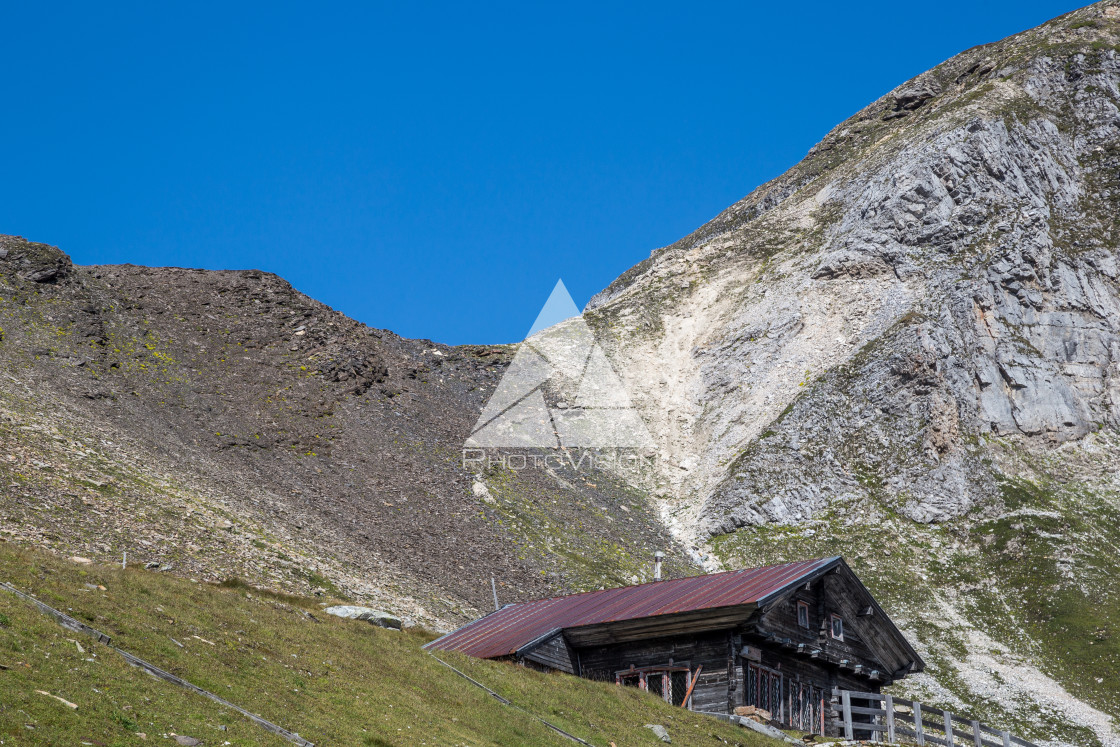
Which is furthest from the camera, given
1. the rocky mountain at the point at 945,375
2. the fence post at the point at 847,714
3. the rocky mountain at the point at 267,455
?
the rocky mountain at the point at 945,375

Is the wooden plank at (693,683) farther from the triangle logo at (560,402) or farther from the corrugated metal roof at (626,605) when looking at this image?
the triangle logo at (560,402)

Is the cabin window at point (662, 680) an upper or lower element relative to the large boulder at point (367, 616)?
lower

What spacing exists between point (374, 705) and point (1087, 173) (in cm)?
11330

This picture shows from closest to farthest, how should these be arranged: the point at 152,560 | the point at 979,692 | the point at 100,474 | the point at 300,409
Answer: the point at 152,560 < the point at 100,474 < the point at 979,692 < the point at 300,409

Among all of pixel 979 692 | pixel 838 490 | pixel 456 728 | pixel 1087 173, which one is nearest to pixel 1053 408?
pixel 838 490

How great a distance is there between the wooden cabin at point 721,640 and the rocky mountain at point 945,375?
26443 millimetres

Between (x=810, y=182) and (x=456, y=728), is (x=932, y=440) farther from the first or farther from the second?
(x=456, y=728)

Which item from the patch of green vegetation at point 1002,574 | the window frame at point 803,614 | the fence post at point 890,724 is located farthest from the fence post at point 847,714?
the patch of green vegetation at point 1002,574

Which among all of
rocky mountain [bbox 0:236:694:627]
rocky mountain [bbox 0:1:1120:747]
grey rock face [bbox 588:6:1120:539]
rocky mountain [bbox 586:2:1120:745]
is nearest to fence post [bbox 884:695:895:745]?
rocky mountain [bbox 0:236:694:627]

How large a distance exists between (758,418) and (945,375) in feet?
55.2

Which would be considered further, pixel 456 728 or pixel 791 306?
pixel 791 306

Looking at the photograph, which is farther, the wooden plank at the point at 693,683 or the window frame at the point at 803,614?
the window frame at the point at 803,614

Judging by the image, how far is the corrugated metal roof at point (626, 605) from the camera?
34062 millimetres

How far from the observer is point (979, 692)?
200 feet
